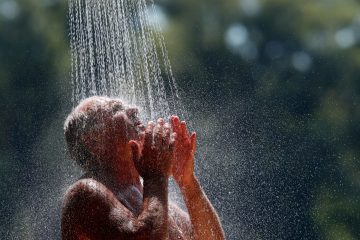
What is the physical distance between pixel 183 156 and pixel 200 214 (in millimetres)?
567

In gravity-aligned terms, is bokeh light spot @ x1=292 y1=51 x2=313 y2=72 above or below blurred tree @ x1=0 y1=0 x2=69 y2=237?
above

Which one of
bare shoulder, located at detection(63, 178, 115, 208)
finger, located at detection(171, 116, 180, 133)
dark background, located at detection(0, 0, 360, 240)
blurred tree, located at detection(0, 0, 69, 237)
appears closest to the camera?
bare shoulder, located at detection(63, 178, 115, 208)

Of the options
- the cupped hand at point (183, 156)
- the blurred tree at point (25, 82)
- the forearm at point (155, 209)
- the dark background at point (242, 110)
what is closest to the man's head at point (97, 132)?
the cupped hand at point (183, 156)

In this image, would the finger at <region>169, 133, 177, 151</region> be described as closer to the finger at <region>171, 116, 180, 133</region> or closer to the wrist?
the finger at <region>171, 116, 180, 133</region>

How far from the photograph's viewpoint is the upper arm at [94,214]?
272 inches

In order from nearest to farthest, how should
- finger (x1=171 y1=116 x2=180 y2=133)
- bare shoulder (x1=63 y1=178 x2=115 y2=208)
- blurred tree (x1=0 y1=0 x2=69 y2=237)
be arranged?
bare shoulder (x1=63 y1=178 x2=115 y2=208) → finger (x1=171 y1=116 x2=180 y2=133) → blurred tree (x1=0 y1=0 x2=69 y2=237)

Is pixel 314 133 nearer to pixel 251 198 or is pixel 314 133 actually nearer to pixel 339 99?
pixel 339 99

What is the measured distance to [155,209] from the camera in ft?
22.7

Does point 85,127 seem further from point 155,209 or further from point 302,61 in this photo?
point 302,61

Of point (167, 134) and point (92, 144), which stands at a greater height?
point (167, 134)

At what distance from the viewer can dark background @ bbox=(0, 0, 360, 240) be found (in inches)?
672

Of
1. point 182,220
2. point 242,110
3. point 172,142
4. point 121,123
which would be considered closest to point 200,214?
point 182,220

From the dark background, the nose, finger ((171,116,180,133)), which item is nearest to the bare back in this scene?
the nose

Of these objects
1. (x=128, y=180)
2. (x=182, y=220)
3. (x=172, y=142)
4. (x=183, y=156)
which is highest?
(x=172, y=142)
